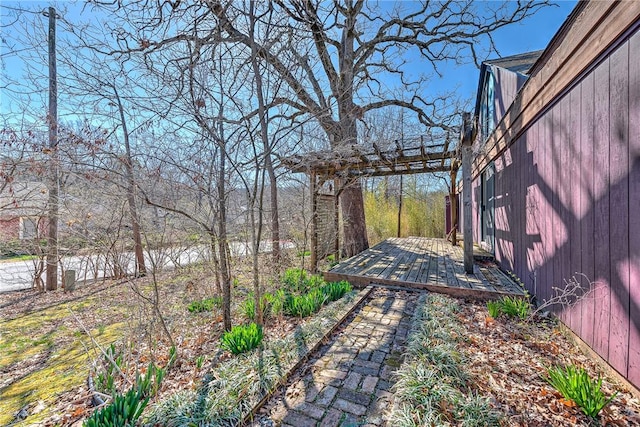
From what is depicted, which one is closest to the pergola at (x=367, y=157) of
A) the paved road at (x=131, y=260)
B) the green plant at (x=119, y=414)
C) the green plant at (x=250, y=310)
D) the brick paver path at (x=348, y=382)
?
the paved road at (x=131, y=260)

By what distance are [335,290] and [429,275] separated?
181cm

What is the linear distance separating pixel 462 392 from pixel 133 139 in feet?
13.5

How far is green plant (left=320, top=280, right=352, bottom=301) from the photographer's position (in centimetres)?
393

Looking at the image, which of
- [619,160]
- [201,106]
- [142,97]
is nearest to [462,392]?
[619,160]

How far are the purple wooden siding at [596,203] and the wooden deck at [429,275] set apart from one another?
61cm

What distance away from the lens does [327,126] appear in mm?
5277

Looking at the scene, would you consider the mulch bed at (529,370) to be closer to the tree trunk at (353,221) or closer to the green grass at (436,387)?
the green grass at (436,387)

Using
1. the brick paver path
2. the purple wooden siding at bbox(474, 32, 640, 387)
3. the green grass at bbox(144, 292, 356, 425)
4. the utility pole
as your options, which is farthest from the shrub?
the purple wooden siding at bbox(474, 32, 640, 387)

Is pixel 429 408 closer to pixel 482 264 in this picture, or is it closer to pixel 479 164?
pixel 482 264

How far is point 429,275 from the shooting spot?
4.60m

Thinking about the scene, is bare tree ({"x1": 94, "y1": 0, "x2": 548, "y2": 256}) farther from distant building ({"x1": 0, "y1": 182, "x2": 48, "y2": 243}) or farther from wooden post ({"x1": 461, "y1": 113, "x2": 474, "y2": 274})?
distant building ({"x1": 0, "y1": 182, "x2": 48, "y2": 243})

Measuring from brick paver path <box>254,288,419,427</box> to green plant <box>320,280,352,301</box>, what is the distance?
0.74 m

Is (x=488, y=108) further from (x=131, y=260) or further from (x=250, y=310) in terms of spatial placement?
(x=131, y=260)

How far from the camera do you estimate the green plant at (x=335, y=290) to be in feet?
12.9
